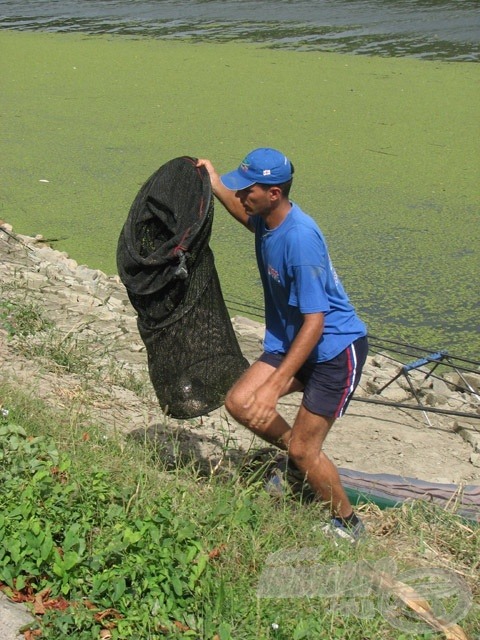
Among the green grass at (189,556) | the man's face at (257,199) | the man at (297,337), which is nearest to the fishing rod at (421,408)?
the green grass at (189,556)

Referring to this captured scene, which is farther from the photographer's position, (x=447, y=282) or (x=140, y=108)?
(x=140, y=108)

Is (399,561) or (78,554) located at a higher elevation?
(78,554)

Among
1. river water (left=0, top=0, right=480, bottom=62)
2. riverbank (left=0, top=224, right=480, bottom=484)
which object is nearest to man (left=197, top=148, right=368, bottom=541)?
riverbank (left=0, top=224, right=480, bottom=484)

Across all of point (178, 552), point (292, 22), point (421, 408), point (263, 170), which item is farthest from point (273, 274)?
point (292, 22)

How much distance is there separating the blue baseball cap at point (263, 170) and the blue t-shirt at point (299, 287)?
4.1 inches

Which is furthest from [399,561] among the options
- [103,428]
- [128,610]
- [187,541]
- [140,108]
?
[140,108]

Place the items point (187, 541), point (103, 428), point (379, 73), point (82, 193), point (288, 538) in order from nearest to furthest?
point (187, 541), point (288, 538), point (103, 428), point (82, 193), point (379, 73)

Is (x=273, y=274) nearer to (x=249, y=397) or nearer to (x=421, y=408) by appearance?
(x=249, y=397)

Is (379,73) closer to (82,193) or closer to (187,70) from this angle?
(187,70)

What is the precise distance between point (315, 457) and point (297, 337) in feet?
1.23

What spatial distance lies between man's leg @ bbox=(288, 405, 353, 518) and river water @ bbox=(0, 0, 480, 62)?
27.7ft

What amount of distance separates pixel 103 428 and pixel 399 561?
108 cm

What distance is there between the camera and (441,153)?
7.25 m

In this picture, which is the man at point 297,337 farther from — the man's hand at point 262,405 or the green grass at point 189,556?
the green grass at point 189,556
